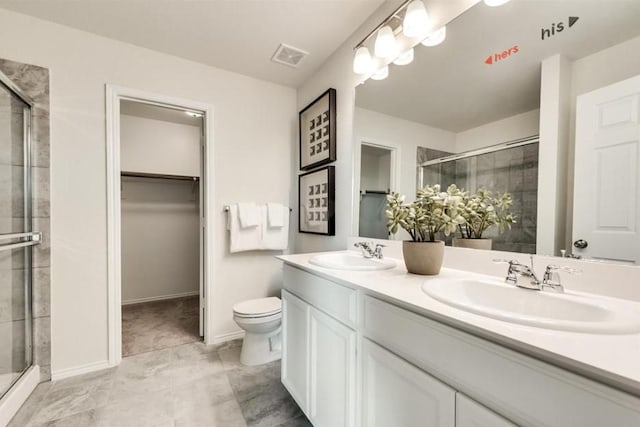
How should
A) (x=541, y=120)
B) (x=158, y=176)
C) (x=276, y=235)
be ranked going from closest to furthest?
(x=541, y=120), (x=276, y=235), (x=158, y=176)

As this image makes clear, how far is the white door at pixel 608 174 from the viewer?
761 mm

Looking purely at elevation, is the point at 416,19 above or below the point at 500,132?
above

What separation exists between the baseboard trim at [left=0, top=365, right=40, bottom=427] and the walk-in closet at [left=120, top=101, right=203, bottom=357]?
3.31 ft

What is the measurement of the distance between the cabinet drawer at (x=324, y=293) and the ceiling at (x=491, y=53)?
938 millimetres

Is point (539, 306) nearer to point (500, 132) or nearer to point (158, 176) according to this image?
point (500, 132)

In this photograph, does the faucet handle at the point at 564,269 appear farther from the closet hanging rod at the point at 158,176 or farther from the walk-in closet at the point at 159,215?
the closet hanging rod at the point at 158,176

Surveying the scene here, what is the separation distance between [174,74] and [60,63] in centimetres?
67

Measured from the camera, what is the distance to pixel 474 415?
61 centimetres

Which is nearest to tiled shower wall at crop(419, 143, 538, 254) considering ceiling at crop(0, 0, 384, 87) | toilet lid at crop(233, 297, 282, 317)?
ceiling at crop(0, 0, 384, 87)

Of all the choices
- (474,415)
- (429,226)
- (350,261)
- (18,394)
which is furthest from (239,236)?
(474,415)

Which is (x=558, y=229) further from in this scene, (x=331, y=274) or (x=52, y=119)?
(x=52, y=119)

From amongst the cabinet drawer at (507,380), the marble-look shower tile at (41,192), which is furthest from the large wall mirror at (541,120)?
the marble-look shower tile at (41,192)

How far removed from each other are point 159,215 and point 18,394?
7.04 ft

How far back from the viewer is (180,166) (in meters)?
3.22
